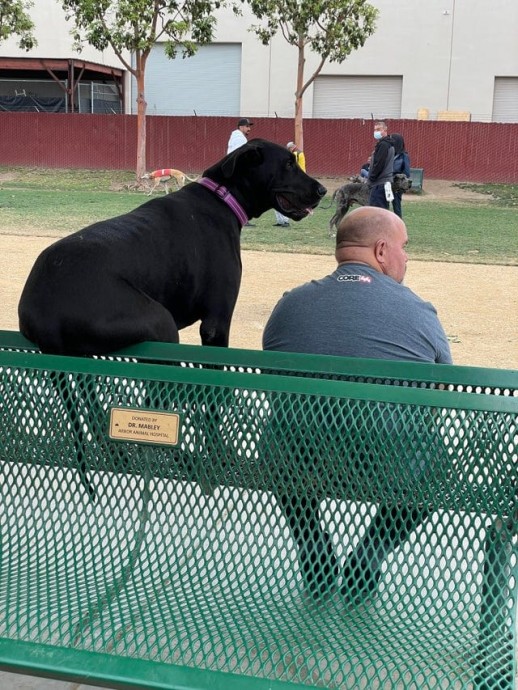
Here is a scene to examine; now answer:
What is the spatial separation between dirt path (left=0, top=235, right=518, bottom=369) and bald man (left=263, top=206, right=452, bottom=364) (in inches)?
149

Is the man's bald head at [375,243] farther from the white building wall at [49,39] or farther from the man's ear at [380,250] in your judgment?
the white building wall at [49,39]

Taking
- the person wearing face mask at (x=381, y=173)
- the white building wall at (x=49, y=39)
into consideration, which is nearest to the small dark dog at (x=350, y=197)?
the person wearing face mask at (x=381, y=173)

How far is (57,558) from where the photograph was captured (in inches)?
99.5

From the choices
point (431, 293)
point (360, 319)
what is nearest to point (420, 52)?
point (431, 293)

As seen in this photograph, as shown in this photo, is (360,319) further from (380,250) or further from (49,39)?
(49,39)

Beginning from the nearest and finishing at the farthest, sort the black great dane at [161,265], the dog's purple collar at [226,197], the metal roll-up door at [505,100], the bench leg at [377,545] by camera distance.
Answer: the bench leg at [377,545], the black great dane at [161,265], the dog's purple collar at [226,197], the metal roll-up door at [505,100]

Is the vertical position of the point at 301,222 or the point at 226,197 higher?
the point at 226,197

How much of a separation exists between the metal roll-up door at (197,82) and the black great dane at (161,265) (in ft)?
124

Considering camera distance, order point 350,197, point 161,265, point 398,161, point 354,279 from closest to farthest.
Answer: point 354,279 → point 161,265 → point 350,197 → point 398,161

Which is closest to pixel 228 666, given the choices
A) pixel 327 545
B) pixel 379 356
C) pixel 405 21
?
pixel 327 545

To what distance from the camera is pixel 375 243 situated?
301 cm

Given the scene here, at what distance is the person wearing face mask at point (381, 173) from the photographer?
14312mm

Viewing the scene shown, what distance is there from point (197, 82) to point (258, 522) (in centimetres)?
4073

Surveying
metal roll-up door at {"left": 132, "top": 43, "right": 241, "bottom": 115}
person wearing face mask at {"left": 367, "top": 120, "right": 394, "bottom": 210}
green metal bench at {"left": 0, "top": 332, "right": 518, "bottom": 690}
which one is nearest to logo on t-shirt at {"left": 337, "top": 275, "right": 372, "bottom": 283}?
green metal bench at {"left": 0, "top": 332, "right": 518, "bottom": 690}
